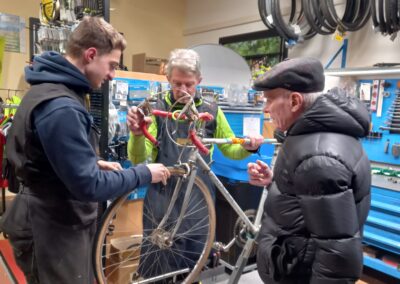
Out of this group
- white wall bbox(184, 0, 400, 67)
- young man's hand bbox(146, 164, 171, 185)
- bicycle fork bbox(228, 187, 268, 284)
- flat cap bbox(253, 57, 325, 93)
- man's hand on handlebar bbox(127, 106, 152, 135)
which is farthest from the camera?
white wall bbox(184, 0, 400, 67)

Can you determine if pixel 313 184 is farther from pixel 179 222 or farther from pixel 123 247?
pixel 123 247

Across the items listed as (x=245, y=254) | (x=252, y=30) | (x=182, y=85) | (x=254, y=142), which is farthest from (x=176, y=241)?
(x=252, y=30)

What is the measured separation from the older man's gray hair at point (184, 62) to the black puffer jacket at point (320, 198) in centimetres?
66

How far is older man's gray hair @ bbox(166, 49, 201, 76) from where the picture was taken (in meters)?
1.57

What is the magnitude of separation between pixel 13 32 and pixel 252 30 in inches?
128

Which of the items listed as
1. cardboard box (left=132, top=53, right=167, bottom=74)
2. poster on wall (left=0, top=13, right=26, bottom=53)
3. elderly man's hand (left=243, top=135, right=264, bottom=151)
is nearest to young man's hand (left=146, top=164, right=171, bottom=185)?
elderly man's hand (left=243, top=135, right=264, bottom=151)

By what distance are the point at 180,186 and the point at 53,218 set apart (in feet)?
2.08

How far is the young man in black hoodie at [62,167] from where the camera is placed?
1.02 m

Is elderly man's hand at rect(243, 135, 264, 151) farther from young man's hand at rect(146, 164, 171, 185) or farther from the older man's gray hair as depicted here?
young man's hand at rect(146, 164, 171, 185)

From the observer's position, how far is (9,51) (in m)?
4.47

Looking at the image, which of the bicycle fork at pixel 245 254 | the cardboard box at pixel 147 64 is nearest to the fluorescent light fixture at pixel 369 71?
the bicycle fork at pixel 245 254

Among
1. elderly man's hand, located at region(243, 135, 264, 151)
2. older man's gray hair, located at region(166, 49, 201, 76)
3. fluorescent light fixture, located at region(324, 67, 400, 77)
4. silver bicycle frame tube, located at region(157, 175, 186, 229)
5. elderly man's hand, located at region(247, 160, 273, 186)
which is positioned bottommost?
silver bicycle frame tube, located at region(157, 175, 186, 229)

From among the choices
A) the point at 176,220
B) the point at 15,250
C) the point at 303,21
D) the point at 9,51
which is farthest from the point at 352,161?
the point at 9,51

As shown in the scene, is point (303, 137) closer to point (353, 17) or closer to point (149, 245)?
point (149, 245)
